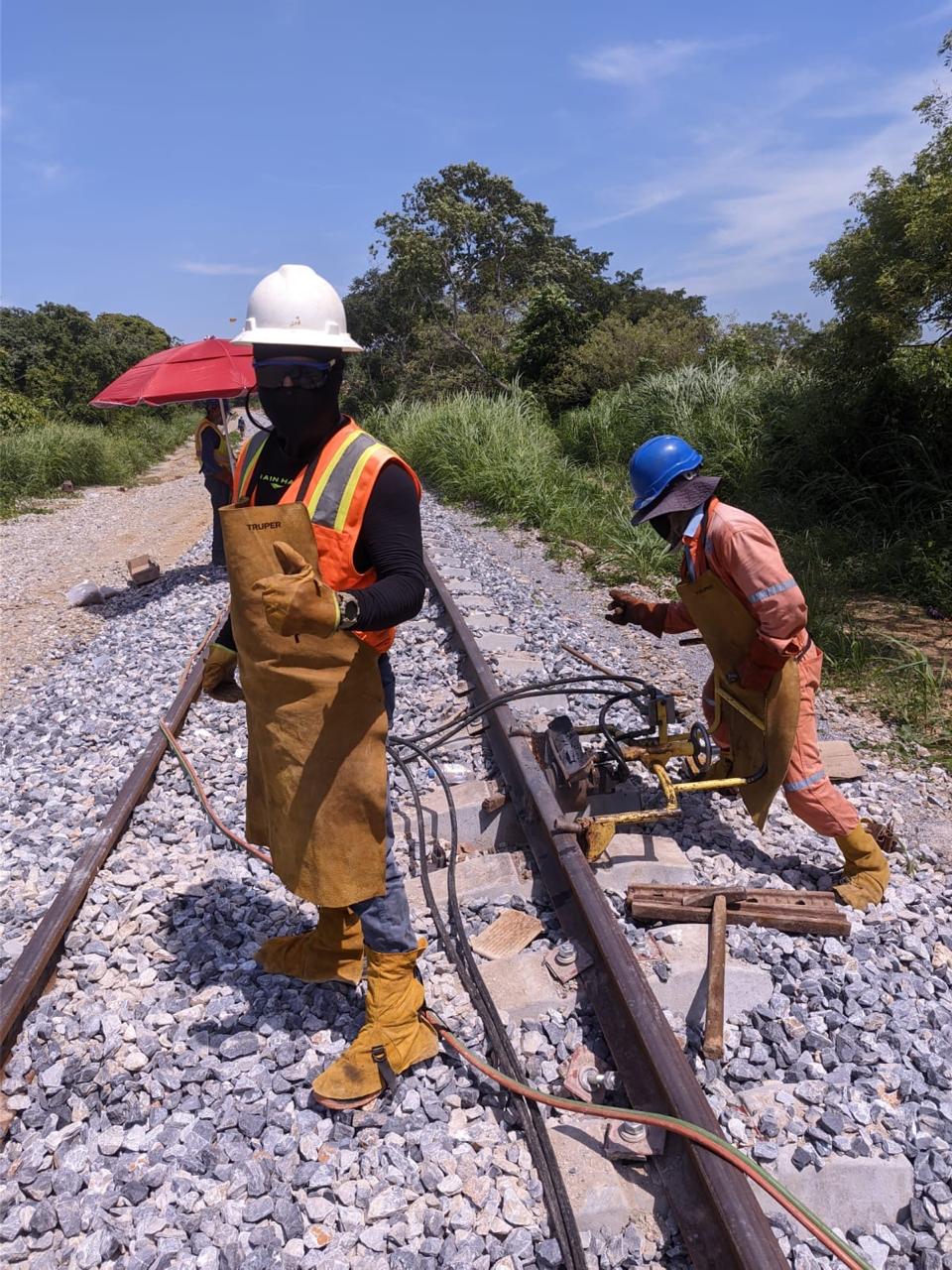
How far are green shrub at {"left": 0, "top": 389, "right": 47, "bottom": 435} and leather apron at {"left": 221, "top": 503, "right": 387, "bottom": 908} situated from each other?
74.3 feet

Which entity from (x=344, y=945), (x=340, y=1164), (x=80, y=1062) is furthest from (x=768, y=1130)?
(x=80, y=1062)

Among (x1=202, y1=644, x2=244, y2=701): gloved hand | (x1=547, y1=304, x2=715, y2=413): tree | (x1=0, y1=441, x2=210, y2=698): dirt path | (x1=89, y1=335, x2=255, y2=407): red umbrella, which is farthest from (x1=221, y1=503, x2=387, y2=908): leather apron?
(x1=547, y1=304, x2=715, y2=413): tree

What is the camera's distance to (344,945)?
2660 millimetres

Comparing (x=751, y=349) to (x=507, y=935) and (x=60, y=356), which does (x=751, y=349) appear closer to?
(x=507, y=935)

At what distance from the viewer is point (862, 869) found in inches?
122

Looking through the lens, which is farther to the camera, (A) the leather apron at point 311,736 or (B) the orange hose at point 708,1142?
(A) the leather apron at point 311,736

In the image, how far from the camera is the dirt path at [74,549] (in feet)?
27.3

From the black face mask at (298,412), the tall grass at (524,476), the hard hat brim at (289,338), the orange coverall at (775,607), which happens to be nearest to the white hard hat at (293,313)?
the hard hat brim at (289,338)

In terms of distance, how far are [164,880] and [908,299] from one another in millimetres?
8209

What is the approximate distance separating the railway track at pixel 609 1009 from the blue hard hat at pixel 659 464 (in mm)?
1283

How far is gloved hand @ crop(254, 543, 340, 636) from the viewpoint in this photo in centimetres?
179

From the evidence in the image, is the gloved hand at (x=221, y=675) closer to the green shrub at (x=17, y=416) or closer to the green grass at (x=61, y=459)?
the green grass at (x=61, y=459)

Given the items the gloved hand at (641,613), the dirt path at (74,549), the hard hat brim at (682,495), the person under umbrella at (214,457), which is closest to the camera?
the hard hat brim at (682,495)

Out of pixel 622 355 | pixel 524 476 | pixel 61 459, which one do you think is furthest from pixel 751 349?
pixel 61 459
